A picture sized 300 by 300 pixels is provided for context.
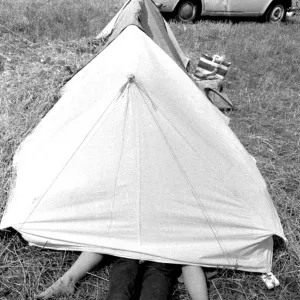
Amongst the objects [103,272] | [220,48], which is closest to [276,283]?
[103,272]

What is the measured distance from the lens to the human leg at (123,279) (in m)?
2.12

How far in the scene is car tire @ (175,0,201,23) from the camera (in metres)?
8.09

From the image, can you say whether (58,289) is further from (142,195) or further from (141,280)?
(142,195)

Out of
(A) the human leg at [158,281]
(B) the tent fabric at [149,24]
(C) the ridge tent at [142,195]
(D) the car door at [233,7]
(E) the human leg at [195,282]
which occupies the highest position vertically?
(D) the car door at [233,7]

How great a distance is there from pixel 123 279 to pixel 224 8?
7.55 metres

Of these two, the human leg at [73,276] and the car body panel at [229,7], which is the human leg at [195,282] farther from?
the car body panel at [229,7]

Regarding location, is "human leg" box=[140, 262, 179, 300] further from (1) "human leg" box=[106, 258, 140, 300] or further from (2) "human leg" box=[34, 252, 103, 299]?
(2) "human leg" box=[34, 252, 103, 299]

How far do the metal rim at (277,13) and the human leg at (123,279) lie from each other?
27.7 feet

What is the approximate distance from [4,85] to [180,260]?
3.11 metres

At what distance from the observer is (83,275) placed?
2.39 m

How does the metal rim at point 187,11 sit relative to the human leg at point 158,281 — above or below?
above

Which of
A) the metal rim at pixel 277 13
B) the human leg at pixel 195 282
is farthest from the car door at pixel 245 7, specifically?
the human leg at pixel 195 282

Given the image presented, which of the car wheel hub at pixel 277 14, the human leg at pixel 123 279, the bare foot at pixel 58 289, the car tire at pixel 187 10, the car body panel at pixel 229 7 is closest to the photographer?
the human leg at pixel 123 279

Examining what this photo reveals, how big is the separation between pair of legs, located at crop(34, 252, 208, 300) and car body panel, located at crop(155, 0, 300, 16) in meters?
6.61
